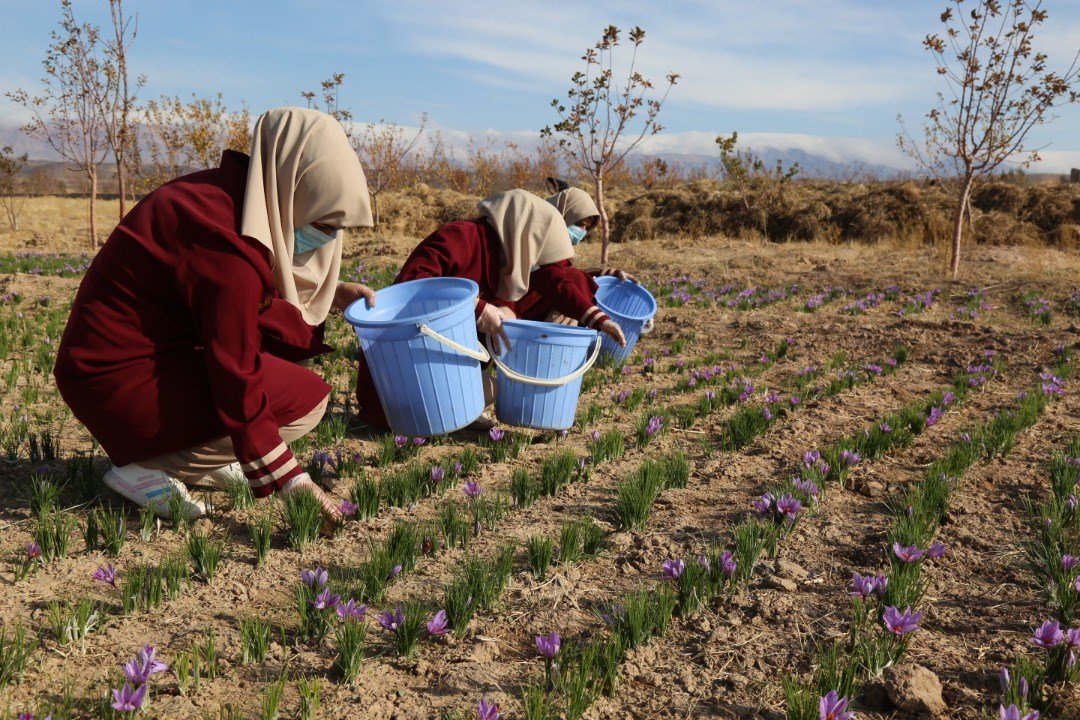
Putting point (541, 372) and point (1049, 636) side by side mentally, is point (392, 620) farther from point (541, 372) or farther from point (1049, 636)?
point (541, 372)

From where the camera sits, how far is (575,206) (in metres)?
5.86

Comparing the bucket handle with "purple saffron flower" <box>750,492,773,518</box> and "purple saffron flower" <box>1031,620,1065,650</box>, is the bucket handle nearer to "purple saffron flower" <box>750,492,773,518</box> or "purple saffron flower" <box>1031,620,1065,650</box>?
"purple saffron flower" <box>750,492,773,518</box>

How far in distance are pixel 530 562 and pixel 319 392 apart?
1191 mm

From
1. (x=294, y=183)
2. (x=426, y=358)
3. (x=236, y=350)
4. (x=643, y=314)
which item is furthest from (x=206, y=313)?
(x=643, y=314)

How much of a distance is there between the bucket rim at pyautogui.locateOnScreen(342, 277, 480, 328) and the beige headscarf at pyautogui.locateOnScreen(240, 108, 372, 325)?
0.48 metres

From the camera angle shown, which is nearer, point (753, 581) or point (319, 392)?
point (753, 581)

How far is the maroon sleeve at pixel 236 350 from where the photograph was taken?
2.78 meters

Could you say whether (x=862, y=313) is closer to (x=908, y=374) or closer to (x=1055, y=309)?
(x=1055, y=309)

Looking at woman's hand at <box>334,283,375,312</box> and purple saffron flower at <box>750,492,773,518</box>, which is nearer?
purple saffron flower at <box>750,492,773,518</box>

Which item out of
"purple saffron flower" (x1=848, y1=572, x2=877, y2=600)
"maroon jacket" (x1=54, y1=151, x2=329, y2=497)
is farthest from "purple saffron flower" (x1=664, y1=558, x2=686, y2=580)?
"maroon jacket" (x1=54, y1=151, x2=329, y2=497)

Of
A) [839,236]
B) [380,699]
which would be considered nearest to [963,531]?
[380,699]

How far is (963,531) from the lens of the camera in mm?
3232

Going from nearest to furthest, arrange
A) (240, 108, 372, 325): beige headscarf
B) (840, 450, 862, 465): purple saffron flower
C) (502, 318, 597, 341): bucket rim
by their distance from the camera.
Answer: (240, 108, 372, 325): beige headscarf
(840, 450, 862, 465): purple saffron flower
(502, 318, 597, 341): bucket rim

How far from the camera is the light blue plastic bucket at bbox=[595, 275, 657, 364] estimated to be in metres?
5.71
